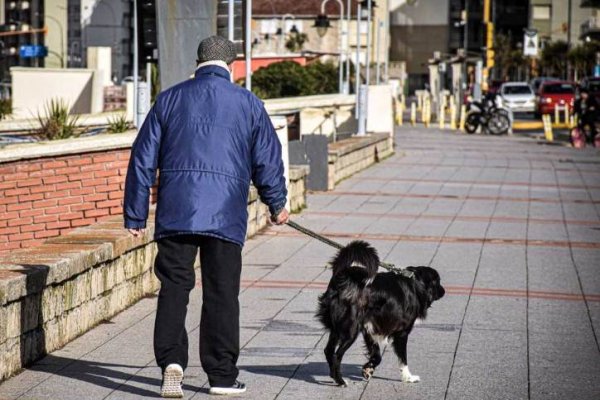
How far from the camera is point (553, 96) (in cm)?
6128

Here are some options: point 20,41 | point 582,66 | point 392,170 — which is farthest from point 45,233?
point 582,66

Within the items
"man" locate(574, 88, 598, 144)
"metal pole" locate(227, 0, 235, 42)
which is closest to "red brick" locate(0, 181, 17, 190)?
"metal pole" locate(227, 0, 235, 42)

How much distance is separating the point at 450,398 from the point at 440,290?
0.77 m

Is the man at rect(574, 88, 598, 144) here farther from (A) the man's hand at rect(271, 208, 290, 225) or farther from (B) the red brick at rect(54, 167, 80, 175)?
(A) the man's hand at rect(271, 208, 290, 225)

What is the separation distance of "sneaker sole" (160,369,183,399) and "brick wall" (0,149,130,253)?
6.09 meters

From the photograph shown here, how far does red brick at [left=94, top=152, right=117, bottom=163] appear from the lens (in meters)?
14.1

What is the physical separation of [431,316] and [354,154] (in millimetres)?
15511

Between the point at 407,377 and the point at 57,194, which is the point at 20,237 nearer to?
the point at 57,194

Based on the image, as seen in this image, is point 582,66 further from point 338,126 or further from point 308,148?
point 308,148

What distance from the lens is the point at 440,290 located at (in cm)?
811

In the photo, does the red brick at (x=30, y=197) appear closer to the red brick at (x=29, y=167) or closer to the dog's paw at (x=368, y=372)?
the red brick at (x=29, y=167)

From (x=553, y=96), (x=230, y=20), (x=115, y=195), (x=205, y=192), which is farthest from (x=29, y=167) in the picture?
(x=553, y=96)

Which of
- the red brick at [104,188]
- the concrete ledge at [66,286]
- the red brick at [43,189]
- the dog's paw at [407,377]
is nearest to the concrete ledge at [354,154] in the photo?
the red brick at [104,188]

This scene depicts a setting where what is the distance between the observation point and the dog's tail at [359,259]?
739 centimetres
